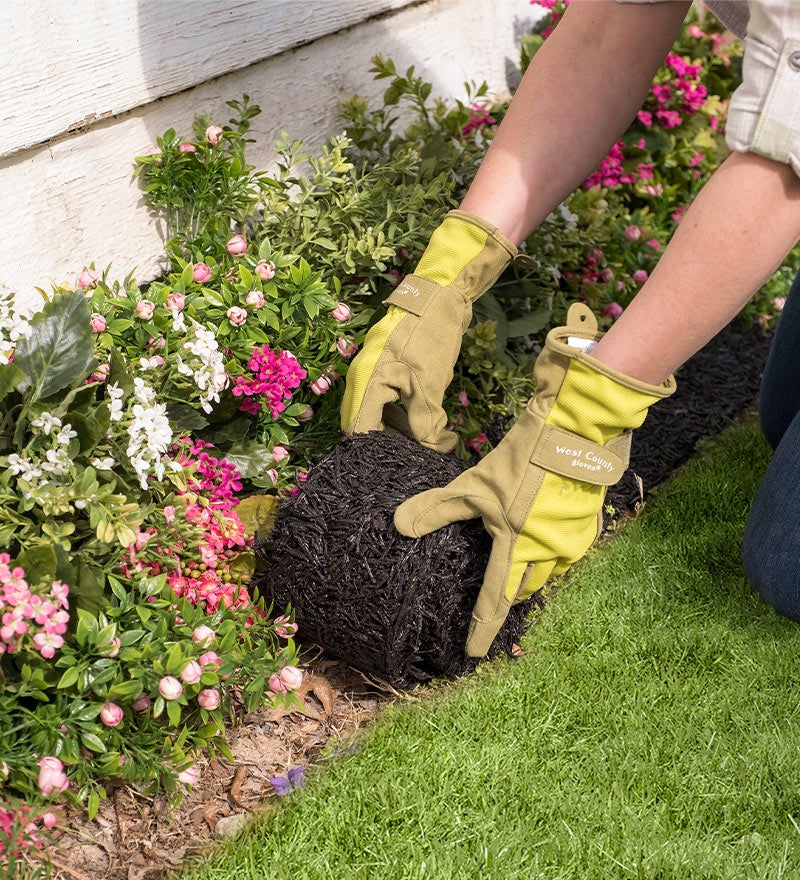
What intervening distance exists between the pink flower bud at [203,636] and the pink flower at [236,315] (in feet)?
2.20

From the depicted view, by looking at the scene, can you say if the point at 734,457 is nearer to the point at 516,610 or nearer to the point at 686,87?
the point at 516,610

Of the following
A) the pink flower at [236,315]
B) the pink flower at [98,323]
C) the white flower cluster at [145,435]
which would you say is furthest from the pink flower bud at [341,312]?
the white flower cluster at [145,435]

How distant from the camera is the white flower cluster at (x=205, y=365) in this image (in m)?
1.75

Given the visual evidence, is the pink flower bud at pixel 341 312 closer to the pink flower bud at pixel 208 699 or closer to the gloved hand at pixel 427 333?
the gloved hand at pixel 427 333

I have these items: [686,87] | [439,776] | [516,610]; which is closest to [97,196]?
[516,610]

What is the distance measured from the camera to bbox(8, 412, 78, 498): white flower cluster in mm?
1581

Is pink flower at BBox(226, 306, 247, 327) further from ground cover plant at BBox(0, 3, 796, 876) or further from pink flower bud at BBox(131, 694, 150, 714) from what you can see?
pink flower bud at BBox(131, 694, 150, 714)

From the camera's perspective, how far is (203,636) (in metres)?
1.59

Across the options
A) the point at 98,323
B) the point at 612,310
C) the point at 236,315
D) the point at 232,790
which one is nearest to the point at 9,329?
the point at 98,323

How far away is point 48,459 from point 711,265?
1.12 metres

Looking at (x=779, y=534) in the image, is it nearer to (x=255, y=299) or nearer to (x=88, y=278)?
(x=255, y=299)

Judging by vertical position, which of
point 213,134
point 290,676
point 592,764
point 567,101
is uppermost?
point 567,101

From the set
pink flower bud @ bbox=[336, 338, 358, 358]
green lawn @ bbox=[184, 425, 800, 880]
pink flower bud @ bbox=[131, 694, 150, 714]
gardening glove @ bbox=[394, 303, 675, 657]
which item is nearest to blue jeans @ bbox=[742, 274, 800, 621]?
green lawn @ bbox=[184, 425, 800, 880]

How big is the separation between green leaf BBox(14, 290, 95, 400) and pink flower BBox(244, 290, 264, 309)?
1.36 feet
